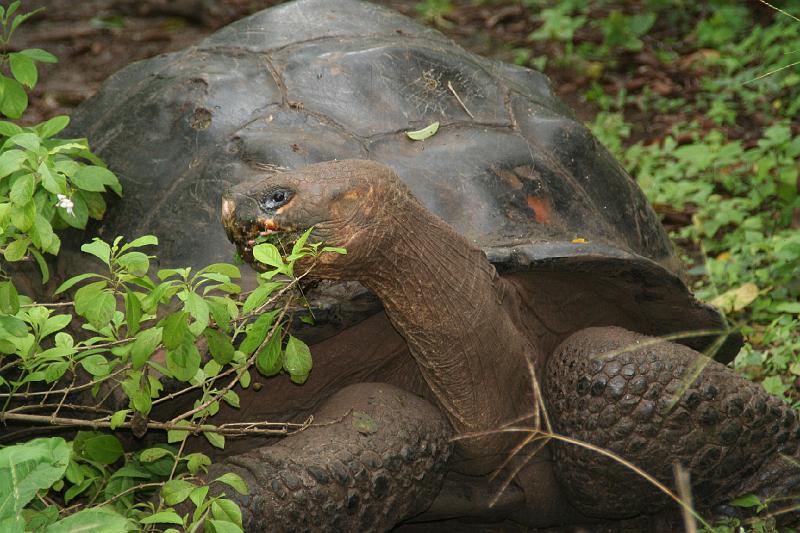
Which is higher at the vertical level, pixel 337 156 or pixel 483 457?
pixel 337 156

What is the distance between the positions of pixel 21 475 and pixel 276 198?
88cm

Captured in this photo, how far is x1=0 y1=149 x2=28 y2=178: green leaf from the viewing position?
8.71ft

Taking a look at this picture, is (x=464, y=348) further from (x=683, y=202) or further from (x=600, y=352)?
(x=683, y=202)

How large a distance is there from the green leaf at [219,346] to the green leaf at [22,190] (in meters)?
0.53

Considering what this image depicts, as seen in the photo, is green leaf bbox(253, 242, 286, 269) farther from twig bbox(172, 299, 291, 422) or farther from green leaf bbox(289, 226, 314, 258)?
twig bbox(172, 299, 291, 422)

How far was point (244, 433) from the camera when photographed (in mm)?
2826

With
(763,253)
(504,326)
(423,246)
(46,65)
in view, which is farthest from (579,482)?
(46,65)

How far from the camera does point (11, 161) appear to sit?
268 cm

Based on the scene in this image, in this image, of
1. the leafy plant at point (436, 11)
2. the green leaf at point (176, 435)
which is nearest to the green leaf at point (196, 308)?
the green leaf at point (176, 435)

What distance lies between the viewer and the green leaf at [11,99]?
127 inches

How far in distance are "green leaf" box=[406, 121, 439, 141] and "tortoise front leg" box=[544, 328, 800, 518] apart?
29.0 inches

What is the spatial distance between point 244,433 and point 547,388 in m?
0.94

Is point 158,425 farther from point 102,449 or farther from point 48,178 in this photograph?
point 48,178

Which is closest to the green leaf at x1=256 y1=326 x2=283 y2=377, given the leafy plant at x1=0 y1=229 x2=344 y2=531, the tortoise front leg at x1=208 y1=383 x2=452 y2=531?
the leafy plant at x1=0 y1=229 x2=344 y2=531
